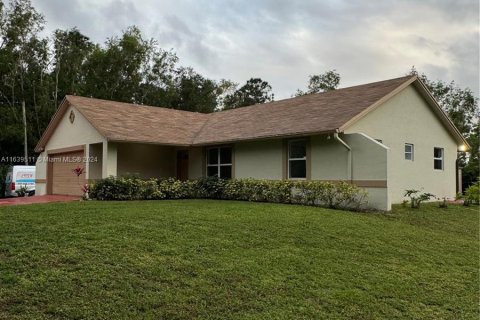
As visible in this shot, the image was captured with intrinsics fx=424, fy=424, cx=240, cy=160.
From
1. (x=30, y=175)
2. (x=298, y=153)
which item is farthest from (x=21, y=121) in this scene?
(x=298, y=153)

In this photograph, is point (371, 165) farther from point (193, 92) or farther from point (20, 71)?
point (193, 92)

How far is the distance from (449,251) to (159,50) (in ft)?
123

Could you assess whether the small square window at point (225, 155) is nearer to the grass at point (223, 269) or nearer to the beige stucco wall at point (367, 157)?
the beige stucco wall at point (367, 157)

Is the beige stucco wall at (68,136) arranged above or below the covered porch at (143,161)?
above

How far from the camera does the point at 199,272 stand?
593 centimetres

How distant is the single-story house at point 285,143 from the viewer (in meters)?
14.6

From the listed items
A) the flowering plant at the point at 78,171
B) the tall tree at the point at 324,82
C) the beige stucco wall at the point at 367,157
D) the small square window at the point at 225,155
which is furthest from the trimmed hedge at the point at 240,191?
the tall tree at the point at 324,82

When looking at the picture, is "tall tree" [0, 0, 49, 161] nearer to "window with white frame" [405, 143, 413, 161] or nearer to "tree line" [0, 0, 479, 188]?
"tree line" [0, 0, 479, 188]

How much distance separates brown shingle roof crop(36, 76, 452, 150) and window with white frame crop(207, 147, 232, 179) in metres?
0.78

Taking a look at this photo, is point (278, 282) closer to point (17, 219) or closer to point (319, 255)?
point (319, 255)

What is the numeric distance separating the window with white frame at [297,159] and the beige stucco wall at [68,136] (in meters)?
7.39

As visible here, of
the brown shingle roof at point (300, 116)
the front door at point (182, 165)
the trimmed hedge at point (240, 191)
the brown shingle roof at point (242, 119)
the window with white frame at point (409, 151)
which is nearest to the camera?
the trimmed hedge at point (240, 191)

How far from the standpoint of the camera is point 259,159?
1728 centimetres

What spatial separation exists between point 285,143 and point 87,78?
84.3ft
